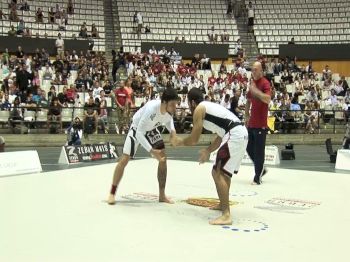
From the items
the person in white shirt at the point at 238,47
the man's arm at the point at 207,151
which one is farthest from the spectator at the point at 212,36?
the man's arm at the point at 207,151

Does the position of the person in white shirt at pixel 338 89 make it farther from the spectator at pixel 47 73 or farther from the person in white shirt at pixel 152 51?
the spectator at pixel 47 73

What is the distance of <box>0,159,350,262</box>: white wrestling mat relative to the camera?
15.0 ft

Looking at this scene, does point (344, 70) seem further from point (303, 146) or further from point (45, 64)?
point (45, 64)

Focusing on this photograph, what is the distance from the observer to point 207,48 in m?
24.7

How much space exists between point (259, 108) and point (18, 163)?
14.7 ft

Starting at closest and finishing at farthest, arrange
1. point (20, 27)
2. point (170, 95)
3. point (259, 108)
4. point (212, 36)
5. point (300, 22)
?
1. point (170, 95)
2. point (259, 108)
3. point (20, 27)
4. point (212, 36)
5. point (300, 22)

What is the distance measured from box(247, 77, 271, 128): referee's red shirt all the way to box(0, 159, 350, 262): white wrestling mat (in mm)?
1010

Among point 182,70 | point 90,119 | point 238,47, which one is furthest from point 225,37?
point 90,119

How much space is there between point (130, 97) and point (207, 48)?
9.97 m

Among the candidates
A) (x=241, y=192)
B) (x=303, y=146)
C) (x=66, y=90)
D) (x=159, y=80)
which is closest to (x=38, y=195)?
(x=241, y=192)

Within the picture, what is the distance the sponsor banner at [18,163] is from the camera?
9.26 m

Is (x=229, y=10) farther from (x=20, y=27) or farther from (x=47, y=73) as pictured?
(x=47, y=73)

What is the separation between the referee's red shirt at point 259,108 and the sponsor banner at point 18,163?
414 cm

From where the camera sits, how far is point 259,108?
8.31 m
